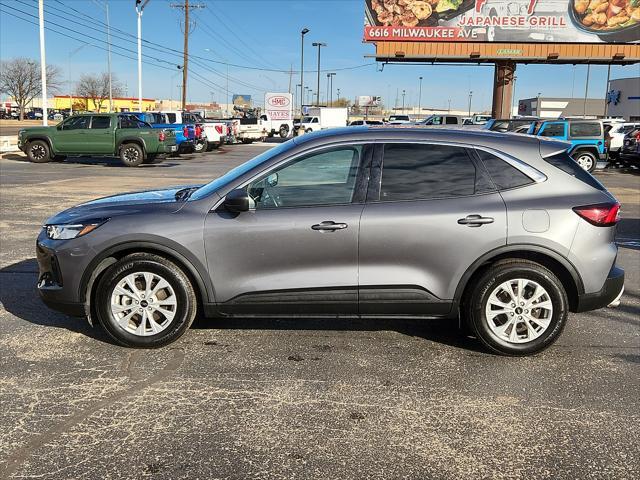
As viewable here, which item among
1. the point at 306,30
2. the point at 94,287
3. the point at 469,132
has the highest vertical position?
the point at 306,30

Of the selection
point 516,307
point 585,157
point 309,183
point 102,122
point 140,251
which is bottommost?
point 516,307

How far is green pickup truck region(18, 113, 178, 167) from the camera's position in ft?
68.9

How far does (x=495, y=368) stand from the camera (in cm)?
424

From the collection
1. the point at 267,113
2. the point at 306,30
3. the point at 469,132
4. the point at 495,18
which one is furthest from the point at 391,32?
the point at 469,132

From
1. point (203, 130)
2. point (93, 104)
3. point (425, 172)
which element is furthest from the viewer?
point (93, 104)

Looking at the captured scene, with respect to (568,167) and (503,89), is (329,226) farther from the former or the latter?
(503,89)

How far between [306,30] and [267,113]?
17.7 metres

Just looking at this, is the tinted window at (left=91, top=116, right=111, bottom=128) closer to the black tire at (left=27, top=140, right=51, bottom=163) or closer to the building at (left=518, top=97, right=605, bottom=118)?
the black tire at (left=27, top=140, right=51, bottom=163)

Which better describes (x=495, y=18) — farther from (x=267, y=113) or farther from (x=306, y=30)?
(x=306, y=30)

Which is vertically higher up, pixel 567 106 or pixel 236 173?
pixel 567 106

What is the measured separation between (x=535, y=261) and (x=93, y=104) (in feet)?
359

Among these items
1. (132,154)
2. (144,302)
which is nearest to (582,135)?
(132,154)

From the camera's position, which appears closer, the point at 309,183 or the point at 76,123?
the point at 309,183

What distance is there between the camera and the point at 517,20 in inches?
1401
